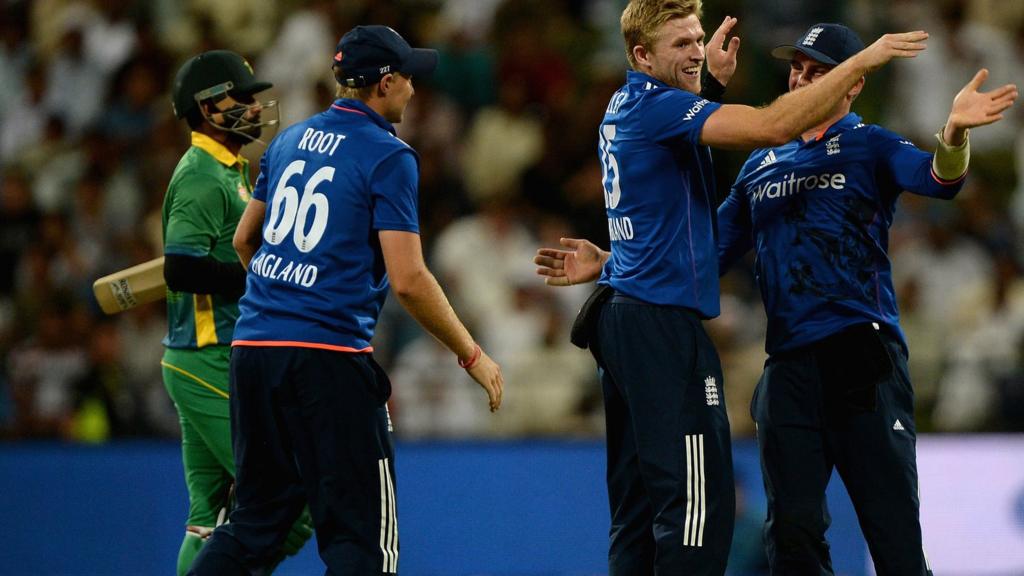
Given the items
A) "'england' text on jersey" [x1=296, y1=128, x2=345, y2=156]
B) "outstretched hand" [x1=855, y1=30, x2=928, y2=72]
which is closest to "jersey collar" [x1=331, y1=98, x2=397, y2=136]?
"'england' text on jersey" [x1=296, y1=128, x2=345, y2=156]

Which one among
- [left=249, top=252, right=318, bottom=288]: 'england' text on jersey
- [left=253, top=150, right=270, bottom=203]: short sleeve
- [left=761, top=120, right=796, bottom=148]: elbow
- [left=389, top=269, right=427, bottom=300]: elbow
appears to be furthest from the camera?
[left=253, top=150, right=270, bottom=203]: short sleeve

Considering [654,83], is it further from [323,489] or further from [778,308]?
[323,489]

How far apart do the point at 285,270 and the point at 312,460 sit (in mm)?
745

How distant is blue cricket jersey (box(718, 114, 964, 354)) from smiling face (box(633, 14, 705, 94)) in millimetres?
636

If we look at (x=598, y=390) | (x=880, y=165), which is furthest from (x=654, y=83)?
(x=598, y=390)

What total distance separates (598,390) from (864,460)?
5.11m

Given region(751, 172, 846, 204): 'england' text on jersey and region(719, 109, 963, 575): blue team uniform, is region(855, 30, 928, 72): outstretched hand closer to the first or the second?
region(719, 109, 963, 575): blue team uniform

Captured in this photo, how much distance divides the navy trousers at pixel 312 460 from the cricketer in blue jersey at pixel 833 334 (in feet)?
5.22

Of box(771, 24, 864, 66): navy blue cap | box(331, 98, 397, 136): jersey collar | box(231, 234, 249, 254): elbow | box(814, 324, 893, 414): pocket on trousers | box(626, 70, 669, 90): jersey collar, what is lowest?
box(814, 324, 893, 414): pocket on trousers

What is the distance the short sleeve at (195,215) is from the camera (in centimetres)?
665

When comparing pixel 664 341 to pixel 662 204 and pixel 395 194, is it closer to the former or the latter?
pixel 662 204

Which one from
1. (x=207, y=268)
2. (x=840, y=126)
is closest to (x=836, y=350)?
(x=840, y=126)

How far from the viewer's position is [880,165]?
6.07 metres

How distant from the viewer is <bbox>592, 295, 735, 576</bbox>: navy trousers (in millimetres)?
5590
